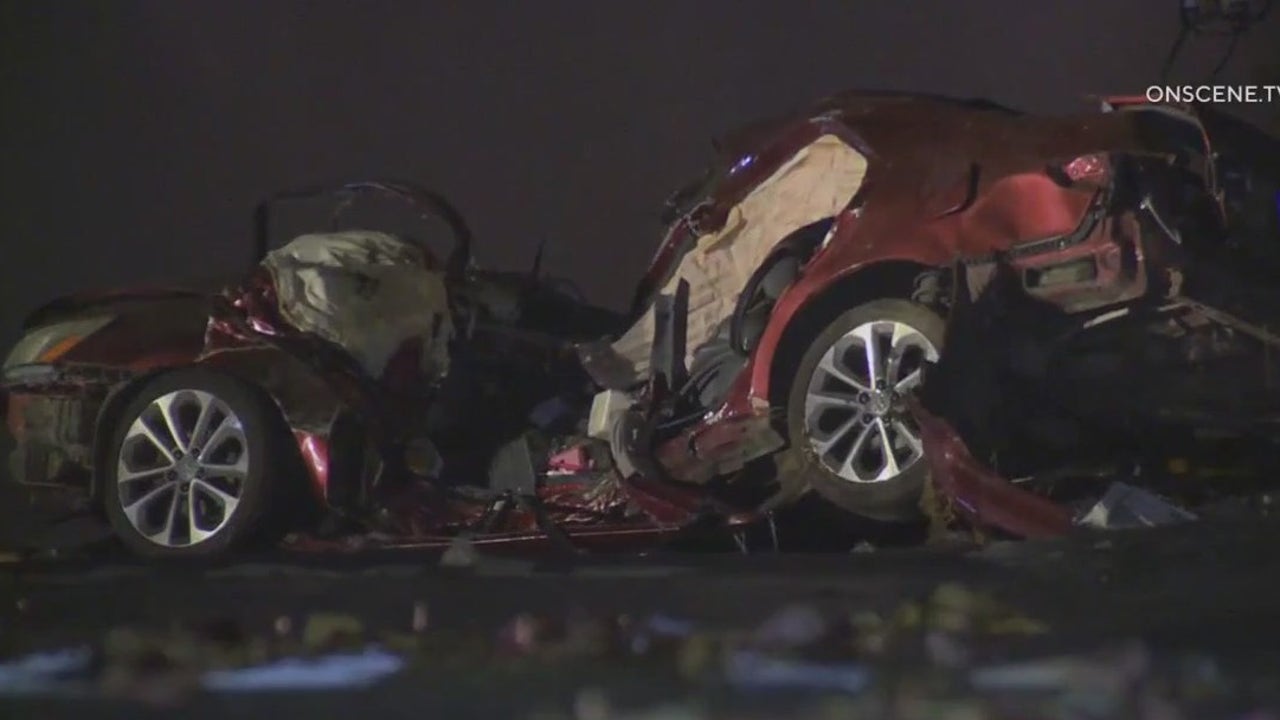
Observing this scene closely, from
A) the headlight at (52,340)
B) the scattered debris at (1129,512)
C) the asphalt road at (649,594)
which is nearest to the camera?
the asphalt road at (649,594)

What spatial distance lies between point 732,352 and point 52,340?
2206 millimetres

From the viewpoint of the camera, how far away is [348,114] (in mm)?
5594

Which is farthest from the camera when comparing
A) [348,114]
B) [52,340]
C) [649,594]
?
[348,114]

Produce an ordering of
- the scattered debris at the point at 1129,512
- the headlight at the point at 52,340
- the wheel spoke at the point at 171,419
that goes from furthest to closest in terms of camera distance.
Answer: the headlight at the point at 52,340, the wheel spoke at the point at 171,419, the scattered debris at the point at 1129,512

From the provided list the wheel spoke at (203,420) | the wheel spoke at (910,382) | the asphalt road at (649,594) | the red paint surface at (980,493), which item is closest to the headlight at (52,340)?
the wheel spoke at (203,420)

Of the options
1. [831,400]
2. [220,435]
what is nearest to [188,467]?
[220,435]

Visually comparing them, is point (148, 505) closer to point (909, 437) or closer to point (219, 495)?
point (219, 495)

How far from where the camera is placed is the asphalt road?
8.07ft

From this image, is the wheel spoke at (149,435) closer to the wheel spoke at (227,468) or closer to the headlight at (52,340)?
the wheel spoke at (227,468)

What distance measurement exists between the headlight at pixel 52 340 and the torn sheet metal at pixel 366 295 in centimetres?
62

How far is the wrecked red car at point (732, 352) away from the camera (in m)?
3.51

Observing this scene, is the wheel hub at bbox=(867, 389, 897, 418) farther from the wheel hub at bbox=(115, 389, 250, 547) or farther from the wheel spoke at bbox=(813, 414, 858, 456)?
the wheel hub at bbox=(115, 389, 250, 547)

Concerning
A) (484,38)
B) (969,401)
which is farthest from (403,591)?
(484,38)

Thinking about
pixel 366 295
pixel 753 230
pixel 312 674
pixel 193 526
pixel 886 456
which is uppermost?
pixel 753 230
